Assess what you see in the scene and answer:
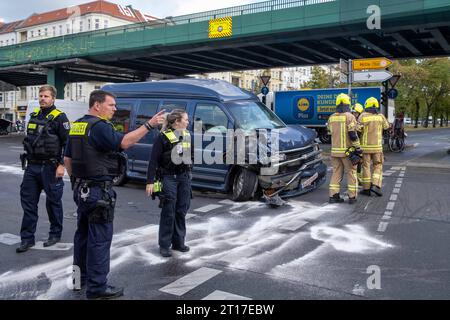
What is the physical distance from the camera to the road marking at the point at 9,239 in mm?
5824

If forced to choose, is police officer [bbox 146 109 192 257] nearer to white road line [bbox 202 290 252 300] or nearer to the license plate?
white road line [bbox 202 290 252 300]

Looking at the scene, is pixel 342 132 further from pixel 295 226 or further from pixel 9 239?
pixel 9 239

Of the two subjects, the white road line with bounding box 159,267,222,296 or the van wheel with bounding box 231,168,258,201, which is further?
the van wheel with bounding box 231,168,258,201

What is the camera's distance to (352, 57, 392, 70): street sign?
13195 mm

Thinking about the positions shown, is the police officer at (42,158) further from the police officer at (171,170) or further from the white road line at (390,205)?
the white road line at (390,205)

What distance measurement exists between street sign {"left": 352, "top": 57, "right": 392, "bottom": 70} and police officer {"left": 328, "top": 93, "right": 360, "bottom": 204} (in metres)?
5.47

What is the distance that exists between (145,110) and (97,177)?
6194 mm

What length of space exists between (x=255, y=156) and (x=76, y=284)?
4.39m

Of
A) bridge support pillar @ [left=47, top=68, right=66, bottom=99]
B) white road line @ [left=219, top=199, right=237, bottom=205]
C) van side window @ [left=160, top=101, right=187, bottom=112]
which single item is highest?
bridge support pillar @ [left=47, top=68, right=66, bottom=99]

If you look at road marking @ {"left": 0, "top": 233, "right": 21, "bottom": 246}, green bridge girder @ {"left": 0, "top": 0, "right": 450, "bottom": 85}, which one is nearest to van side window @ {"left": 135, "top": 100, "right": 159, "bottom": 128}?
road marking @ {"left": 0, "top": 233, "right": 21, "bottom": 246}

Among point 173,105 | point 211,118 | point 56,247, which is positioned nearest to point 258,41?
point 173,105

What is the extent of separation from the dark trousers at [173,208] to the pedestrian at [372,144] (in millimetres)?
5204

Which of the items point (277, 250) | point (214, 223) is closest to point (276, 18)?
point (214, 223)

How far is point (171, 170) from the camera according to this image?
5215 millimetres
